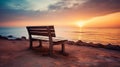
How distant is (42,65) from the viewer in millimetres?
3666

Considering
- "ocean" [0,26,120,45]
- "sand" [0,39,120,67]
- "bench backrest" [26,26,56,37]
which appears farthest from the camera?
"ocean" [0,26,120,45]

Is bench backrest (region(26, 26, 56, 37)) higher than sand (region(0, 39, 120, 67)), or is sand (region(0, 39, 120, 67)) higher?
Answer: bench backrest (region(26, 26, 56, 37))

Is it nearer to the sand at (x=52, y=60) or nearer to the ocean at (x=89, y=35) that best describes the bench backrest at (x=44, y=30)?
the sand at (x=52, y=60)

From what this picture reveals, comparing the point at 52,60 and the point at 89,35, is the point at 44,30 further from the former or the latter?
the point at 89,35

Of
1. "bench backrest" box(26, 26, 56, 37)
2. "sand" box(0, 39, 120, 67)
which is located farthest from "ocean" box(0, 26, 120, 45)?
"bench backrest" box(26, 26, 56, 37)

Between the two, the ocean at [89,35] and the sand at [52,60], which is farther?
the ocean at [89,35]

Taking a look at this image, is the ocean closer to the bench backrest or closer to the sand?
the sand

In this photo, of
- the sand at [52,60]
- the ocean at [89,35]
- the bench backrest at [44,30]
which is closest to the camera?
the sand at [52,60]

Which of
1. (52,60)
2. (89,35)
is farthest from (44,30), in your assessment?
(89,35)

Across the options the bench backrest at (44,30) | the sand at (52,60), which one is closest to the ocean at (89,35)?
the sand at (52,60)

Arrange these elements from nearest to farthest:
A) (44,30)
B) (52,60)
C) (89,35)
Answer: (52,60) < (44,30) < (89,35)

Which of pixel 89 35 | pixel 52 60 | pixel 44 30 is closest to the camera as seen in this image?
pixel 52 60

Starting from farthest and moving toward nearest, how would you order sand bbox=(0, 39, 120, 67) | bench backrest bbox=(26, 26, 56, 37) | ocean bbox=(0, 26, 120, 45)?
ocean bbox=(0, 26, 120, 45) < bench backrest bbox=(26, 26, 56, 37) < sand bbox=(0, 39, 120, 67)

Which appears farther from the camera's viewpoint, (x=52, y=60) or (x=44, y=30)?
(x=44, y=30)
